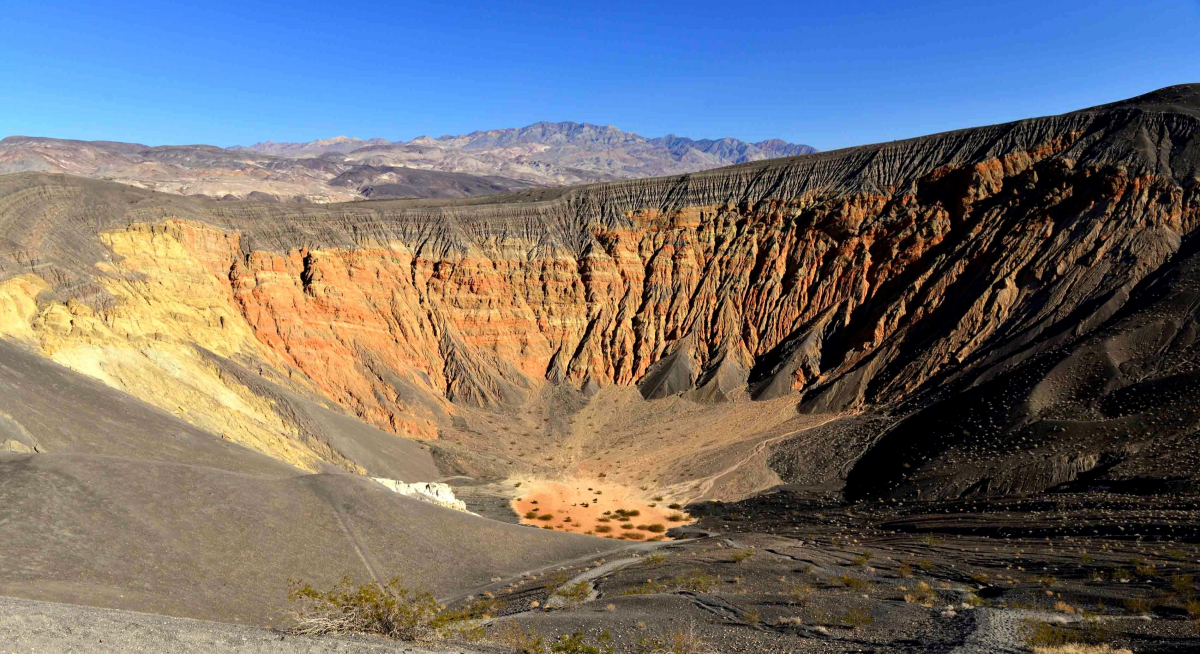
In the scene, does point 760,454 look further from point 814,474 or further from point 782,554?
point 782,554

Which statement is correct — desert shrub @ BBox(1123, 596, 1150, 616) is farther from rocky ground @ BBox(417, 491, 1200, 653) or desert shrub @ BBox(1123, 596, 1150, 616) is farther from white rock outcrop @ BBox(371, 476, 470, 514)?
white rock outcrop @ BBox(371, 476, 470, 514)

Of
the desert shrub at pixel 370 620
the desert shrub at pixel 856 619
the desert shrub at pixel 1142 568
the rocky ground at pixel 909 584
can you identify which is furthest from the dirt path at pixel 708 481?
the desert shrub at pixel 370 620

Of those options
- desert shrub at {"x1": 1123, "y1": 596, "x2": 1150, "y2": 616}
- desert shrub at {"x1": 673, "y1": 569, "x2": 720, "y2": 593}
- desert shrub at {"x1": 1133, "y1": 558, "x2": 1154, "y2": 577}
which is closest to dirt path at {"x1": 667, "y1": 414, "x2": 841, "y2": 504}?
desert shrub at {"x1": 673, "y1": 569, "x2": 720, "y2": 593}

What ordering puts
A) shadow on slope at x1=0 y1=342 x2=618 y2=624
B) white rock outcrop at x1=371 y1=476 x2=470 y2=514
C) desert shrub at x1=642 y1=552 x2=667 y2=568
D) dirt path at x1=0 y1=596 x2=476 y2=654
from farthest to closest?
1. white rock outcrop at x1=371 y1=476 x2=470 y2=514
2. desert shrub at x1=642 y1=552 x2=667 y2=568
3. shadow on slope at x1=0 y1=342 x2=618 y2=624
4. dirt path at x1=0 y1=596 x2=476 y2=654

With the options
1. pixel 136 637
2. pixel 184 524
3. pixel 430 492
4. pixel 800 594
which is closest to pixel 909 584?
pixel 800 594

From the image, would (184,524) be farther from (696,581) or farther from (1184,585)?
(1184,585)

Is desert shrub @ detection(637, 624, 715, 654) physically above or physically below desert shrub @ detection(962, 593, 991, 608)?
above

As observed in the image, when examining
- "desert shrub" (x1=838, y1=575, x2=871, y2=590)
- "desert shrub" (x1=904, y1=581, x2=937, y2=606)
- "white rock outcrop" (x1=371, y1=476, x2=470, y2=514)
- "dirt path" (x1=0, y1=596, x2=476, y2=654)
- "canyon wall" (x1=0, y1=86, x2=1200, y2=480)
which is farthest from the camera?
"canyon wall" (x1=0, y1=86, x2=1200, y2=480)

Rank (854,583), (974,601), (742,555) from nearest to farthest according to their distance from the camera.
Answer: (974,601) < (854,583) < (742,555)
